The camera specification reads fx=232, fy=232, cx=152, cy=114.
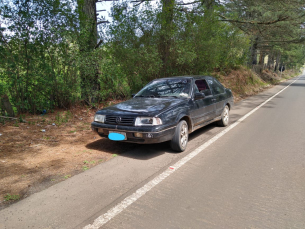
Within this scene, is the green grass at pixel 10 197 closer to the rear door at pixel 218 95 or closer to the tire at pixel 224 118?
the rear door at pixel 218 95

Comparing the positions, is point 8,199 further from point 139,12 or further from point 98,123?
point 139,12

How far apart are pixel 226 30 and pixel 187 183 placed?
13.4 metres

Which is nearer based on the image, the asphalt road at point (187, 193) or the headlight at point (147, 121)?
the asphalt road at point (187, 193)

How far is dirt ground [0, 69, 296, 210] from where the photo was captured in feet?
11.5

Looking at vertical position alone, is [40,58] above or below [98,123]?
above

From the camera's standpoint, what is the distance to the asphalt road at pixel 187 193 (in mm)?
2594

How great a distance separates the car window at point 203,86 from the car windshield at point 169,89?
34 centimetres

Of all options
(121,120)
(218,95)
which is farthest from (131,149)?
(218,95)

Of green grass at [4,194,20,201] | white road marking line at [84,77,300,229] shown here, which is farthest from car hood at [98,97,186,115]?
green grass at [4,194,20,201]

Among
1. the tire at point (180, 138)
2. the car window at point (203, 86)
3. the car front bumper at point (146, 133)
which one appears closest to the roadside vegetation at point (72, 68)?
the car front bumper at point (146, 133)

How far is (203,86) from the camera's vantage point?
6227 millimetres

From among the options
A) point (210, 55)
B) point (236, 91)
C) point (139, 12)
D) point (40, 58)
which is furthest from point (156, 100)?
point (236, 91)

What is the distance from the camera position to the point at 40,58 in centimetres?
701

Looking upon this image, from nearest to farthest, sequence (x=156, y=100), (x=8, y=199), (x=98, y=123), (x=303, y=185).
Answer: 1. (x=8, y=199)
2. (x=303, y=185)
3. (x=98, y=123)
4. (x=156, y=100)
